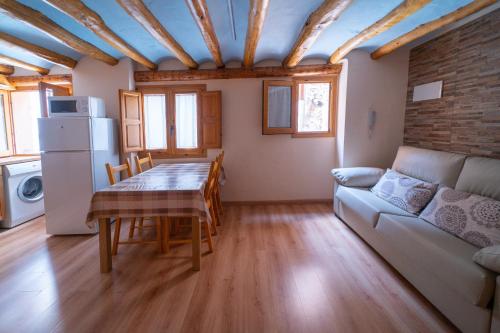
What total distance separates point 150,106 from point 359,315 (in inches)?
151

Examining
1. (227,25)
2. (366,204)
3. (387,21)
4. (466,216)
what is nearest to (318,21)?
(387,21)

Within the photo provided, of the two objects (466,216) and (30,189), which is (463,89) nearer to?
(466,216)

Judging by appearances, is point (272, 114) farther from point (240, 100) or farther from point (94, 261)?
point (94, 261)

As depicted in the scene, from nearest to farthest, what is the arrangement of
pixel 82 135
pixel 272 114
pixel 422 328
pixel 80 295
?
pixel 422 328 → pixel 80 295 → pixel 82 135 → pixel 272 114

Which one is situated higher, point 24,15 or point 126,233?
point 24,15

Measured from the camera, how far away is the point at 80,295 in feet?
6.07

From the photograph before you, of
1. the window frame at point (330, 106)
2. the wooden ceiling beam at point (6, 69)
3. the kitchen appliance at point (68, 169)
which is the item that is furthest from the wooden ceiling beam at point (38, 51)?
the window frame at point (330, 106)

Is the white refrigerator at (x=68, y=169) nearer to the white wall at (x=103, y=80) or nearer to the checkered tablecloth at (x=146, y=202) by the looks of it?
the white wall at (x=103, y=80)

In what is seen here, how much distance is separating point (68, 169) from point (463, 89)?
449cm

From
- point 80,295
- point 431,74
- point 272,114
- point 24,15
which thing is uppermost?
point 24,15

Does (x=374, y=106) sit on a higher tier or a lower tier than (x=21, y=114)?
higher

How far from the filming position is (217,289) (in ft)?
6.26

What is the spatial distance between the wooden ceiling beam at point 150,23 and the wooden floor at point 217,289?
2.21 metres

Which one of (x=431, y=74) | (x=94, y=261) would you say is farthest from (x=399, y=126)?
(x=94, y=261)
